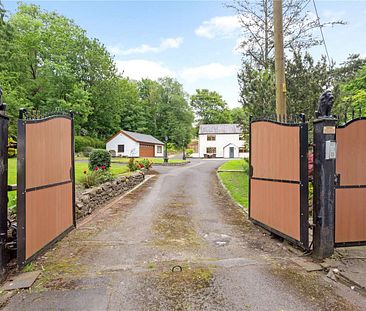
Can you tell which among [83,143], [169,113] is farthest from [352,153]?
[169,113]

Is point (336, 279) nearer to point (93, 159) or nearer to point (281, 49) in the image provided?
point (281, 49)

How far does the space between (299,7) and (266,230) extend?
7822 millimetres

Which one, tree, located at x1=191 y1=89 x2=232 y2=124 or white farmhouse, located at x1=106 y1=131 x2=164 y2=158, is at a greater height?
tree, located at x1=191 y1=89 x2=232 y2=124

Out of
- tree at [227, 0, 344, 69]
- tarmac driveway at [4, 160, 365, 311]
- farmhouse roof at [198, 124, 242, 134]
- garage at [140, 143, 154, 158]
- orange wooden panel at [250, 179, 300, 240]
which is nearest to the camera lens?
tarmac driveway at [4, 160, 365, 311]

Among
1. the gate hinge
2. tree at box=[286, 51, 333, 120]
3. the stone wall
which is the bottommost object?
the stone wall

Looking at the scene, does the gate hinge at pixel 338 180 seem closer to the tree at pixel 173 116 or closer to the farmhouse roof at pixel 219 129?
the farmhouse roof at pixel 219 129

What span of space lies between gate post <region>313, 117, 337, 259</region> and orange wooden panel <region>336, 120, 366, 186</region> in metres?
0.25

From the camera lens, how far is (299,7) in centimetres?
922

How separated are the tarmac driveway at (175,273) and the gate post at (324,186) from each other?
0.49 meters

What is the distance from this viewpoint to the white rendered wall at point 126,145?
1524 inches

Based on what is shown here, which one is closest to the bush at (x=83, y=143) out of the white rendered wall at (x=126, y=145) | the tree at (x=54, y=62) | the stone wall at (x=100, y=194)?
the tree at (x=54, y=62)

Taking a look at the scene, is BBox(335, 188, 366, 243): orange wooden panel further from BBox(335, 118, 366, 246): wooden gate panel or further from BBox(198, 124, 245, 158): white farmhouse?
BBox(198, 124, 245, 158): white farmhouse

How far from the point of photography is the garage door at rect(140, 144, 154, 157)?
40225 mm

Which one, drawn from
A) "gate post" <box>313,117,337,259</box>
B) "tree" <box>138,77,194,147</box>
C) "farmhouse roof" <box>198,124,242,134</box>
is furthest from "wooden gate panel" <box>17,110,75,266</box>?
"tree" <box>138,77,194,147</box>
